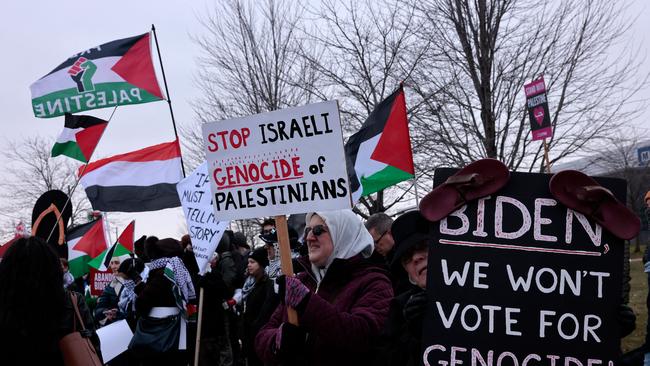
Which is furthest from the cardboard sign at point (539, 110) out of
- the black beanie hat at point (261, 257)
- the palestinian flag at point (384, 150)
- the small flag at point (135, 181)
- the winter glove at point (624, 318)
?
the winter glove at point (624, 318)

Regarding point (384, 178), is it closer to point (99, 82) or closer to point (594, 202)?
point (99, 82)

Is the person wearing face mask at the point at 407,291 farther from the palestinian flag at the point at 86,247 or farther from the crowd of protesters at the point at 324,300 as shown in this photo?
the palestinian flag at the point at 86,247

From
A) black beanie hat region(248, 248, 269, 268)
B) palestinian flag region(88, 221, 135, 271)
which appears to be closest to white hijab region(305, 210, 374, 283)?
black beanie hat region(248, 248, 269, 268)

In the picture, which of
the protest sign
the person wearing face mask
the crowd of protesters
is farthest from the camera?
the protest sign

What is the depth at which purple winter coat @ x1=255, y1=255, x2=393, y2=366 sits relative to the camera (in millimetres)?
3775

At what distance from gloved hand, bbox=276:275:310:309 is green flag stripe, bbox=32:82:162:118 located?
557 cm

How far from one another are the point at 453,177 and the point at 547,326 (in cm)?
68

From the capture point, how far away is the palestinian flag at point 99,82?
869cm

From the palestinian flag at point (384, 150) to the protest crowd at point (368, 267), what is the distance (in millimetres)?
22

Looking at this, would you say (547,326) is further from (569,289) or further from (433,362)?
(433,362)

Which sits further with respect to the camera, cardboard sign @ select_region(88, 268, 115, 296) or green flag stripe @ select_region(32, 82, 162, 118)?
cardboard sign @ select_region(88, 268, 115, 296)

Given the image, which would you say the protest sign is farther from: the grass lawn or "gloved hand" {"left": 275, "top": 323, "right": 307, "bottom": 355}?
"gloved hand" {"left": 275, "top": 323, "right": 307, "bottom": 355}

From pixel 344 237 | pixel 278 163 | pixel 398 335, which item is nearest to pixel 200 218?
pixel 278 163

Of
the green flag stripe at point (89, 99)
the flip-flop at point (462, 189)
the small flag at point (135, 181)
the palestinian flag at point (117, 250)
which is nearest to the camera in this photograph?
the flip-flop at point (462, 189)
